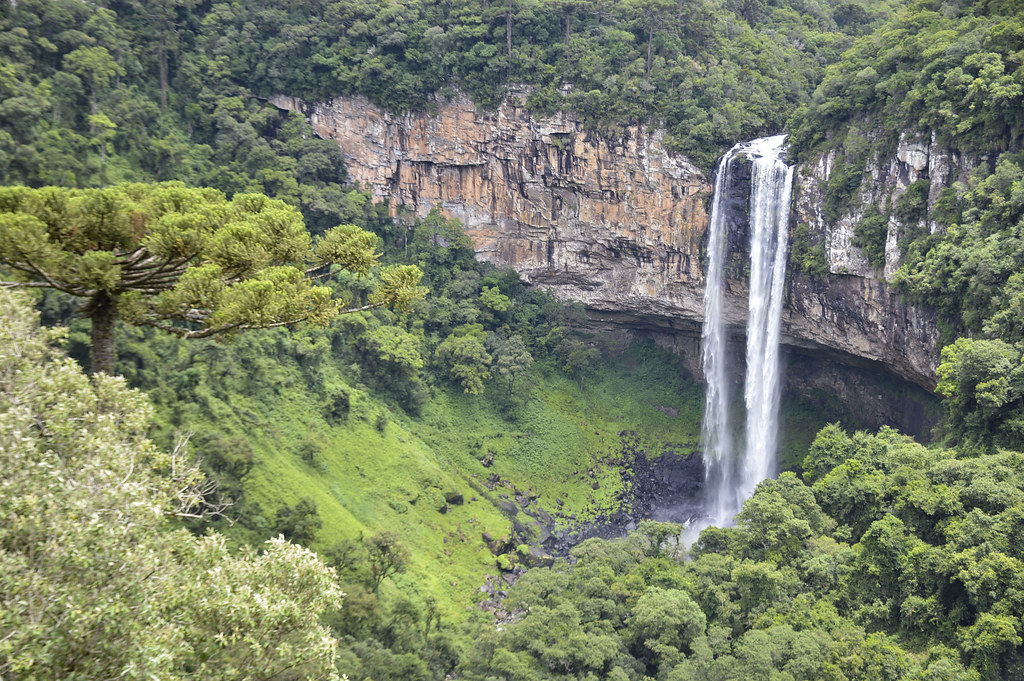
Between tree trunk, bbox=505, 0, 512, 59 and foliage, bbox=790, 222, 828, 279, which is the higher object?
tree trunk, bbox=505, 0, 512, 59

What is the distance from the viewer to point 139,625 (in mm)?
6152

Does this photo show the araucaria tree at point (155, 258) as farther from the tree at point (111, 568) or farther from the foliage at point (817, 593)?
the foliage at point (817, 593)

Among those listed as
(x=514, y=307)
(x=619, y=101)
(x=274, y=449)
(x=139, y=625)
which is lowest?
(x=274, y=449)

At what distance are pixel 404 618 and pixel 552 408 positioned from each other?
14.6m

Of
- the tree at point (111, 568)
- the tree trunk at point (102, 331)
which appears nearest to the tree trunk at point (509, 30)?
the tree trunk at point (102, 331)

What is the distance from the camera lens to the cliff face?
30.2 m

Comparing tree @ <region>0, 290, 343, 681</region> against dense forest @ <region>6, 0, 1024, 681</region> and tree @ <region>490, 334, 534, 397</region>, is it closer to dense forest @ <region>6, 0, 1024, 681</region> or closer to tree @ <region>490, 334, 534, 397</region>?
dense forest @ <region>6, 0, 1024, 681</region>

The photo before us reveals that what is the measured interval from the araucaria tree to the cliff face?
70.8 ft

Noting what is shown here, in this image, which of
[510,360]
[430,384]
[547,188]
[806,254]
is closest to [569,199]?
[547,188]

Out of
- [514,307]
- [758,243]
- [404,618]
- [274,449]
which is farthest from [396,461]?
[758,243]

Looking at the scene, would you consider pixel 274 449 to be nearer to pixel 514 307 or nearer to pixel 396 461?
pixel 396 461

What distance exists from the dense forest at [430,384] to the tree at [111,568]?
0.11 ft

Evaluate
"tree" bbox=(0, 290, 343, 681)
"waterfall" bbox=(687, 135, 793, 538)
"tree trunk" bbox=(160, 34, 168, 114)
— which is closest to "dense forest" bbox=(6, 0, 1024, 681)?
"tree" bbox=(0, 290, 343, 681)

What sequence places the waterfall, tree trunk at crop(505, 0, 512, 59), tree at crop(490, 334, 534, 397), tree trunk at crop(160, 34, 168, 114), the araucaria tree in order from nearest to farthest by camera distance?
the araucaria tree
the waterfall
tree at crop(490, 334, 534, 397)
tree trunk at crop(160, 34, 168, 114)
tree trunk at crop(505, 0, 512, 59)
